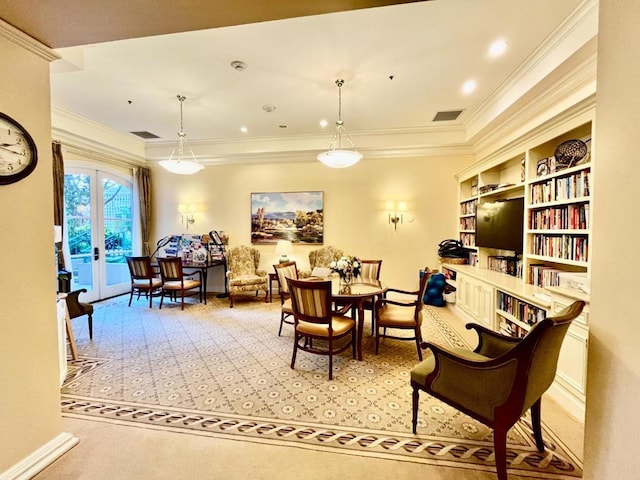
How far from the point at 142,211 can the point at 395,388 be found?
664 cm

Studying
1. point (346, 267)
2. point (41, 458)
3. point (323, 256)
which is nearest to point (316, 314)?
point (346, 267)

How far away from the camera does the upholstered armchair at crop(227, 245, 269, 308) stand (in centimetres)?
567

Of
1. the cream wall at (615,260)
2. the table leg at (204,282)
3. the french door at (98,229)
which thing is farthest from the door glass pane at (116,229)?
the cream wall at (615,260)

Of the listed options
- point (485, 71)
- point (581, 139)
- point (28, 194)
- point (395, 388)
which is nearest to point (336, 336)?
point (395, 388)

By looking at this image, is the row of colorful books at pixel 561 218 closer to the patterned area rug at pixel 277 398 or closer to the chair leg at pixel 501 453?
the patterned area rug at pixel 277 398

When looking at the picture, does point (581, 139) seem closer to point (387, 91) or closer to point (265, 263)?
point (387, 91)

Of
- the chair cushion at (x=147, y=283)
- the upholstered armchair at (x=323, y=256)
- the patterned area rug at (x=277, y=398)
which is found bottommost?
the patterned area rug at (x=277, y=398)

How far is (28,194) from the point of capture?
1.81 meters

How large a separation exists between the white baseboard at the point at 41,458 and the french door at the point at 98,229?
4.38m

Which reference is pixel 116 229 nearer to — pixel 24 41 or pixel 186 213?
pixel 186 213

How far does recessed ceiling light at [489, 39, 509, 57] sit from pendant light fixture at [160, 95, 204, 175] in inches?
160

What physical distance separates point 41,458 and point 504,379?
9.54 feet

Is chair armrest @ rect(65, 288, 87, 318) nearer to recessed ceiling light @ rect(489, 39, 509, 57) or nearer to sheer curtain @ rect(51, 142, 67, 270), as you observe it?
sheer curtain @ rect(51, 142, 67, 270)

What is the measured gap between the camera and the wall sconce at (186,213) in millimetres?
6754
